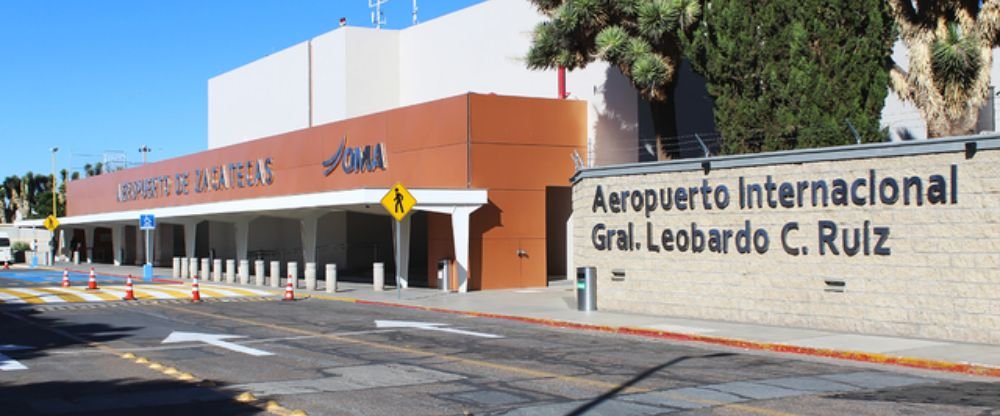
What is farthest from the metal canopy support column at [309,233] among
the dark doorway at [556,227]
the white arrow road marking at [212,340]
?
the white arrow road marking at [212,340]

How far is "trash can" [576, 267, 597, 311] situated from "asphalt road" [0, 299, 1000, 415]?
3.42 meters

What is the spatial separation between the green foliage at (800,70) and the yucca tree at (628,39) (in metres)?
2.21

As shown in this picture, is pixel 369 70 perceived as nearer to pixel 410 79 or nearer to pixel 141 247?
pixel 410 79

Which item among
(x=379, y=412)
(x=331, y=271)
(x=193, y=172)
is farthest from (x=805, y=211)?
(x=193, y=172)

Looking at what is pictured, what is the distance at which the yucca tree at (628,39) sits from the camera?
27.3m

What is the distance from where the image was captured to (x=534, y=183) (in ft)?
105

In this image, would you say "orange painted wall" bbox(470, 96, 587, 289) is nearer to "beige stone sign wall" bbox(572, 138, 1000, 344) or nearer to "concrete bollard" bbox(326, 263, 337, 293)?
"concrete bollard" bbox(326, 263, 337, 293)

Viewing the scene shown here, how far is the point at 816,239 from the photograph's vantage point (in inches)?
739

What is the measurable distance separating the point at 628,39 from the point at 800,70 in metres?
6.28

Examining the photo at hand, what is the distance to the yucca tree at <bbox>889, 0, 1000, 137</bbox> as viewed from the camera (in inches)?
805

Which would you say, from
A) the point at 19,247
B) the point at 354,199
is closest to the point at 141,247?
the point at 19,247

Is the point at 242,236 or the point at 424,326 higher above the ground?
the point at 242,236

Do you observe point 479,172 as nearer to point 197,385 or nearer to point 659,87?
point 659,87

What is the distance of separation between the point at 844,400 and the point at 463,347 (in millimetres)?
6908
